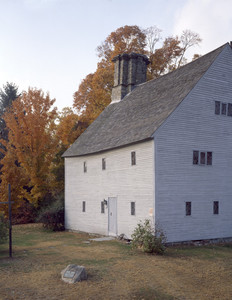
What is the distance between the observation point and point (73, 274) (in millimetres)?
10781

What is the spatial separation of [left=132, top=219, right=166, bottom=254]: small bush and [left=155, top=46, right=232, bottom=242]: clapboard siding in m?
0.61

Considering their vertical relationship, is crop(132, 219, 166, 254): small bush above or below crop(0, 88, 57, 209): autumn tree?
below

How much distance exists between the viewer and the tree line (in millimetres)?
30406

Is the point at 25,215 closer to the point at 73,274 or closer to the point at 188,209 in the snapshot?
the point at 188,209

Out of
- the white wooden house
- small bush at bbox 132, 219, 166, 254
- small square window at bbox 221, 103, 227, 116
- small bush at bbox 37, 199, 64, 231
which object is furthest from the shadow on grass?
small bush at bbox 37, 199, 64, 231

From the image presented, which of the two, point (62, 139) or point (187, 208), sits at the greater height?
point (62, 139)

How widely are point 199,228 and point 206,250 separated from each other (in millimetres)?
1792

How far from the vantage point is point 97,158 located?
23016 mm

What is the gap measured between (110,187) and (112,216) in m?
1.74

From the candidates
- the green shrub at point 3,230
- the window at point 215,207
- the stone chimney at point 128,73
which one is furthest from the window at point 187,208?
the stone chimney at point 128,73

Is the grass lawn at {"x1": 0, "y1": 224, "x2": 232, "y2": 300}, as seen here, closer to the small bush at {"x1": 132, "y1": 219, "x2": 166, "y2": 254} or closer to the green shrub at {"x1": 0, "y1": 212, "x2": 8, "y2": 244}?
the small bush at {"x1": 132, "y1": 219, "x2": 166, "y2": 254}

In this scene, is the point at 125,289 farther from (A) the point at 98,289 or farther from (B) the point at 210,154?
(B) the point at 210,154

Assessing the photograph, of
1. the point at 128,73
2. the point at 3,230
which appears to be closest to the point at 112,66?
the point at 128,73

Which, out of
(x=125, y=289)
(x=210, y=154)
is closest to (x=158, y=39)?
(x=210, y=154)
